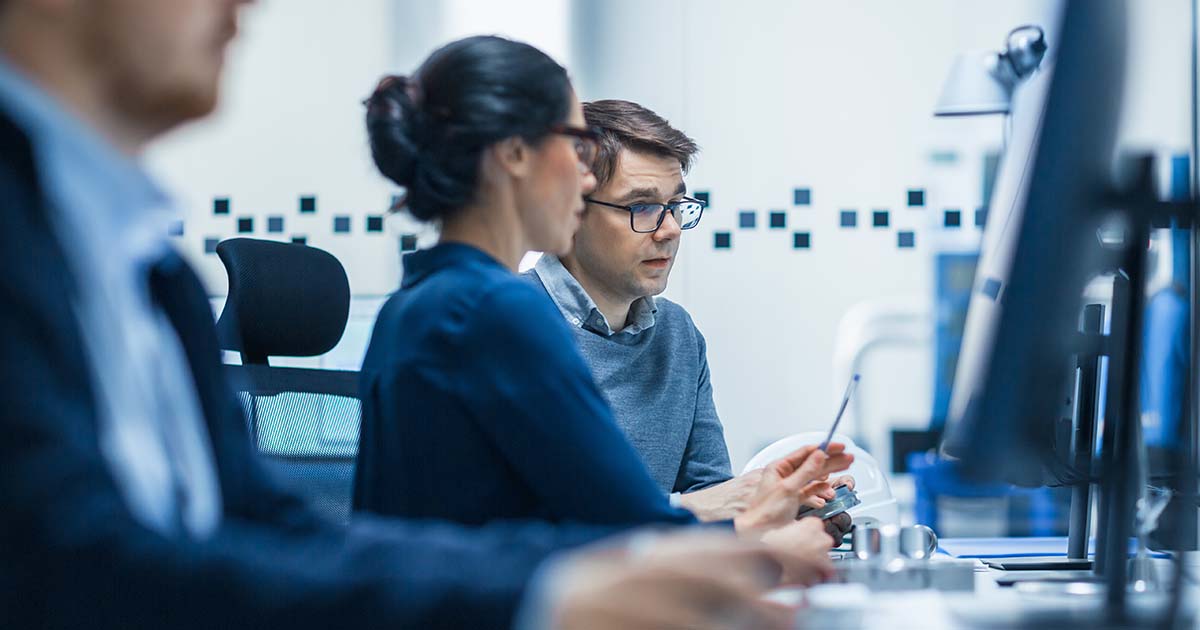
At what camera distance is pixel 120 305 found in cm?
76

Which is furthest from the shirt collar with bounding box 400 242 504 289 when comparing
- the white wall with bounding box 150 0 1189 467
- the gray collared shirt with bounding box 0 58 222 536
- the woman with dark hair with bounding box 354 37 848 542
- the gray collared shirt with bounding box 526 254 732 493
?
the white wall with bounding box 150 0 1189 467

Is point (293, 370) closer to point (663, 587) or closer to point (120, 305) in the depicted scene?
point (120, 305)

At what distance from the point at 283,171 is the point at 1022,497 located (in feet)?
8.84

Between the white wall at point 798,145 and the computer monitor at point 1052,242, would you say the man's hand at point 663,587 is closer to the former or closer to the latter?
the computer monitor at point 1052,242

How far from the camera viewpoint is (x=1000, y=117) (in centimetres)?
385

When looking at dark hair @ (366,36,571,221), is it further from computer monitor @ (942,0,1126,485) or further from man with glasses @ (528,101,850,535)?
man with glasses @ (528,101,850,535)

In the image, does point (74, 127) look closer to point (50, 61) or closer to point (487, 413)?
point (50, 61)

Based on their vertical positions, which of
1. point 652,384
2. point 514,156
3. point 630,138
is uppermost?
point 630,138

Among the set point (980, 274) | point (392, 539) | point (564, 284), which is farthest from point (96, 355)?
point (564, 284)

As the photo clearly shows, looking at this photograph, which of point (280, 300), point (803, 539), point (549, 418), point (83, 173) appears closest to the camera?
point (83, 173)

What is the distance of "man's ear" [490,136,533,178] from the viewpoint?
1566 millimetres

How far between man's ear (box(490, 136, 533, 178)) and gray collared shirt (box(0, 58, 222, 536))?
73cm

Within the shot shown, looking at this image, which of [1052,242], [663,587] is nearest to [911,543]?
[1052,242]

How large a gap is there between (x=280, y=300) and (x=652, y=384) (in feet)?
3.10
